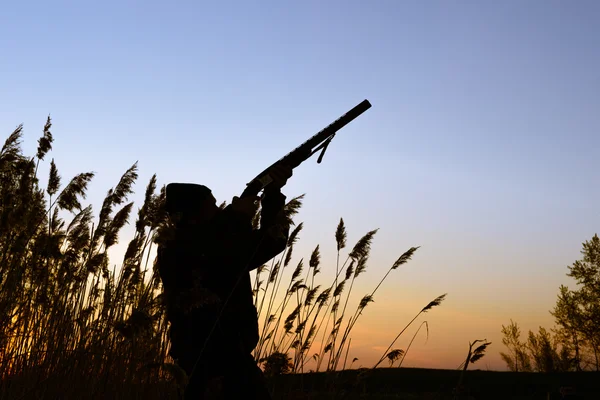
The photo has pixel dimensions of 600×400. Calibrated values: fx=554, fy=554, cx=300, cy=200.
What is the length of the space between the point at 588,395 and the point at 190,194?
8398mm

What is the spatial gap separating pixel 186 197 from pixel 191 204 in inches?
2.4

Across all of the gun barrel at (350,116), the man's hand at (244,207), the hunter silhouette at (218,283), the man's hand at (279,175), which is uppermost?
the gun barrel at (350,116)

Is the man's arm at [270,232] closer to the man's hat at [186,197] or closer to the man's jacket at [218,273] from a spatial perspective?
the man's jacket at [218,273]

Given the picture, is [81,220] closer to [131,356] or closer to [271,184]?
[131,356]

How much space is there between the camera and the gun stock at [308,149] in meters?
4.59

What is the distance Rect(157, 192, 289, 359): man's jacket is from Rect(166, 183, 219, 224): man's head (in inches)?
3.2

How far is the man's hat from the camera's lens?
12.1ft

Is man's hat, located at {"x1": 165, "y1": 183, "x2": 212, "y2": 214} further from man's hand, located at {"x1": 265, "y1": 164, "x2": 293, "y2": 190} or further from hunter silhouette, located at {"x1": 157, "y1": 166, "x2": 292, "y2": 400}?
man's hand, located at {"x1": 265, "y1": 164, "x2": 293, "y2": 190}

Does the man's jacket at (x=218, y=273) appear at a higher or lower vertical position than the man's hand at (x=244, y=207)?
lower

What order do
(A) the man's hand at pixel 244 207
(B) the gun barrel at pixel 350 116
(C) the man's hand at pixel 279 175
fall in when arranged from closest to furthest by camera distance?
(A) the man's hand at pixel 244 207 → (C) the man's hand at pixel 279 175 → (B) the gun barrel at pixel 350 116

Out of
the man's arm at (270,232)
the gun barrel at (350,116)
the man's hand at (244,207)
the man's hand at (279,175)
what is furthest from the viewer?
the gun barrel at (350,116)

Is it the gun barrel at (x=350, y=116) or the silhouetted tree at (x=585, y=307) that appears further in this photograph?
the silhouetted tree at (x=585, y=307)

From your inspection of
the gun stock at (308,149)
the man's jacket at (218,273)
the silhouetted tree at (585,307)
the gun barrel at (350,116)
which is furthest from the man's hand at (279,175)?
the silhouetted tree at (585,307)

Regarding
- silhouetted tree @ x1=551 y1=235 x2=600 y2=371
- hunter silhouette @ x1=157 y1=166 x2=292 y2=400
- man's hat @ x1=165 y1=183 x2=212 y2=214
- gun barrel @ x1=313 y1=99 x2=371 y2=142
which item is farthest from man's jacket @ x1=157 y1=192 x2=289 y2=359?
silhouetted tree @ x1=551 y1=235 x2=600 y2=371
